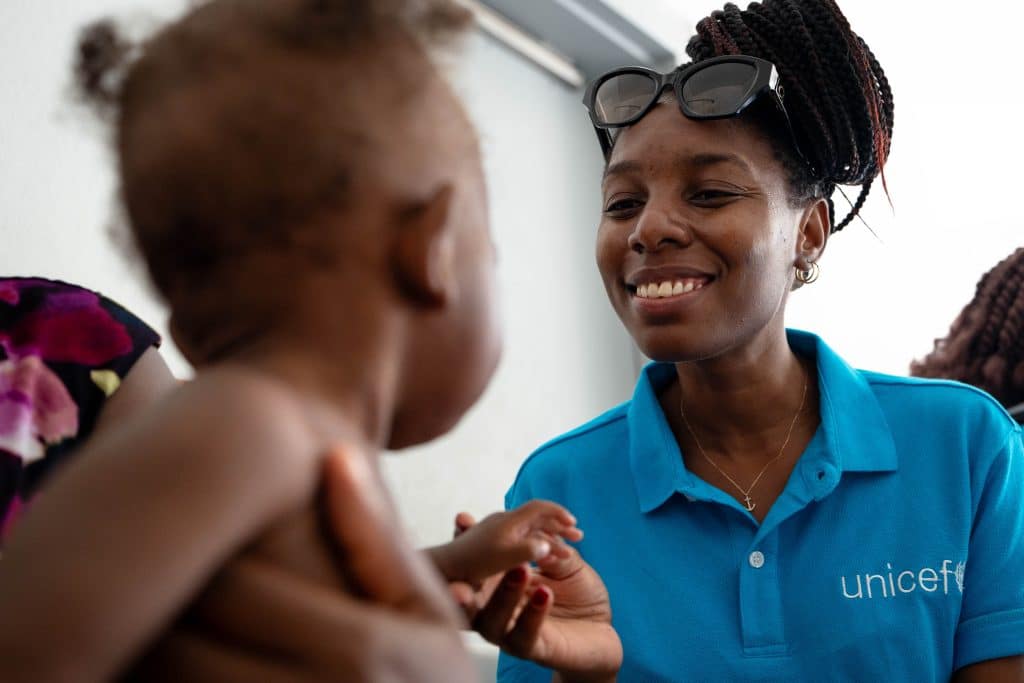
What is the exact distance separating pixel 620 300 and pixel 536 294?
118 centimetres

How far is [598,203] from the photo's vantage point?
304cm

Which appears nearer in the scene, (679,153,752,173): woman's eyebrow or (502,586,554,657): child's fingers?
(502,586,554,657): child's fingers

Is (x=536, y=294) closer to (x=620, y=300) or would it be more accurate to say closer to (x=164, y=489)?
(x=620, y=300)

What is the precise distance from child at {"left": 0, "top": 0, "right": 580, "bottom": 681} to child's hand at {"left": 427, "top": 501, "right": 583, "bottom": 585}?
23 cm

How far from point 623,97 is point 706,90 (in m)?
0.15

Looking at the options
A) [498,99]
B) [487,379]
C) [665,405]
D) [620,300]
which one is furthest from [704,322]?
[498,99]

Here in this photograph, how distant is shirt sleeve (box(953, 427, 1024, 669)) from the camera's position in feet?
4.49

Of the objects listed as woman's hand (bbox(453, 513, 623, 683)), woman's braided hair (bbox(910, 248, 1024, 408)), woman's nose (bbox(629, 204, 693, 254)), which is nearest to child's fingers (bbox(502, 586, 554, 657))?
woman's hand (bbox(453, 513, 623, 683))

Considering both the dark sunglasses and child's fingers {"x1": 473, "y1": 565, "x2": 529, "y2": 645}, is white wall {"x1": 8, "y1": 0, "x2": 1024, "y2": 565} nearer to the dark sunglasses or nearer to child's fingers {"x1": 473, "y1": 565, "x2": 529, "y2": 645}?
the dark sunglasses

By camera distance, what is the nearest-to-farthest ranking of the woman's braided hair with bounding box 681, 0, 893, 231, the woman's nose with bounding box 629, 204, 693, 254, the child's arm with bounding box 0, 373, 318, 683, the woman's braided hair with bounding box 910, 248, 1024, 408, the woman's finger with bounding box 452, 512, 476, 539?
the child's arm with bounding box 0, 373, 318, 683, the woman's finger with bounding box 452, 512, 476, 539, the woman's nose with bounding box 629, 204, 693, 254, the woman's braided hair with bounding box 681, 0, 893, 231, the woman's braided hair with bounding box 910, 248, 1024, 408

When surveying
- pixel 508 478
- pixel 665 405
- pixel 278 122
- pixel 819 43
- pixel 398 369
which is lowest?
pixel 508 478

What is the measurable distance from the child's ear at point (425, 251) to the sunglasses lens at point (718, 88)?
869mm

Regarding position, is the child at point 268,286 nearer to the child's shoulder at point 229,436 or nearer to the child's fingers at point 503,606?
the child's shoulder at point 229,436

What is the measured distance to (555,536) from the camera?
3.53 ft
